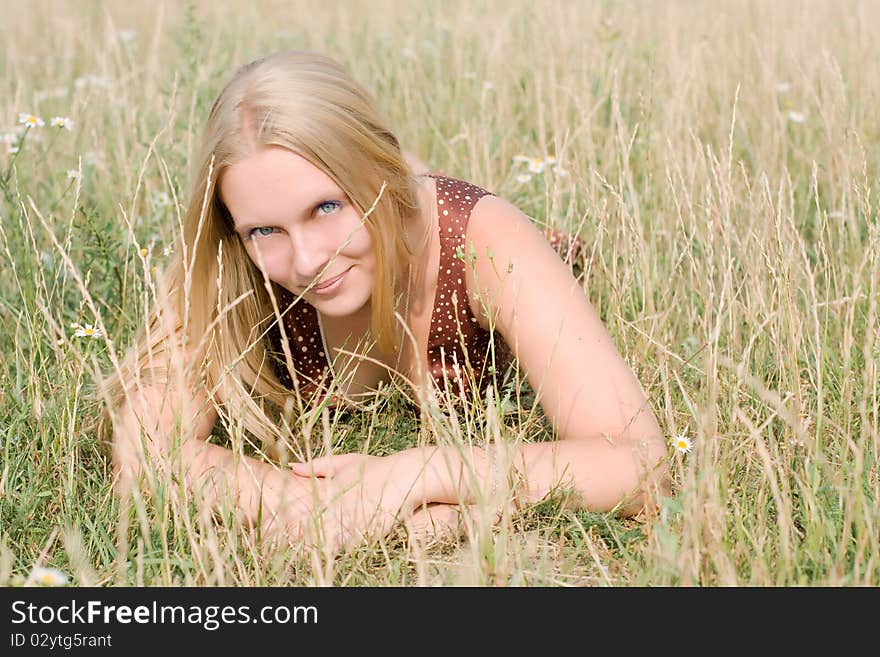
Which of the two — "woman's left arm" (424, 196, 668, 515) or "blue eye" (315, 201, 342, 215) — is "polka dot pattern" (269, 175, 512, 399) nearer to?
"woman's left arm" (424, 196, 668, 515)

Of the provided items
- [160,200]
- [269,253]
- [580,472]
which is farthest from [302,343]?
[160,200]

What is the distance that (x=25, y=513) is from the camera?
2.12 m

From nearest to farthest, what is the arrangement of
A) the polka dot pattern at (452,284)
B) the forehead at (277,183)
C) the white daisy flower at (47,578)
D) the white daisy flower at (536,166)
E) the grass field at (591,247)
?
the white daisy flower at (47,578) < the grass field at (591,247) < the forehead at (277,183) < the polka dot pattern at (452,284) < the white daisy flower at (536,166)

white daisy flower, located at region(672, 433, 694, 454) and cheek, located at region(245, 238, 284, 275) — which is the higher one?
cheek, located at region(245, 238, 284, 275)

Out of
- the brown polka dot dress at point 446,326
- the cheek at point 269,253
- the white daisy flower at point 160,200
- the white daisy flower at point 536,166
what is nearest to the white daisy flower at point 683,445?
the brown polka dot dress at point 446,326

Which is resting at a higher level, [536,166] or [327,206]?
[536,166]

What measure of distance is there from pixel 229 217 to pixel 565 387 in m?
0.87

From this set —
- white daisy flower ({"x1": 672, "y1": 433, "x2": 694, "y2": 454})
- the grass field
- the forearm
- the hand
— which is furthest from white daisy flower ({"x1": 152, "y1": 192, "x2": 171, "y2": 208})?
white daisy flower ({"x1": 672, "y1": 433, "x2": 694, "y2": 454})

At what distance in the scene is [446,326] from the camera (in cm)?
260

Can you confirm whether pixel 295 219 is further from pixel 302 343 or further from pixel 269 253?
pixel 302 343

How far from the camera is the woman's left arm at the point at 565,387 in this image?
205cm

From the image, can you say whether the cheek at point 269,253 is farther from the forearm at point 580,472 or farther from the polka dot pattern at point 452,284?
the forearm at point 580,472

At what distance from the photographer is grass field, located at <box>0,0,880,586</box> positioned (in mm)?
1863
